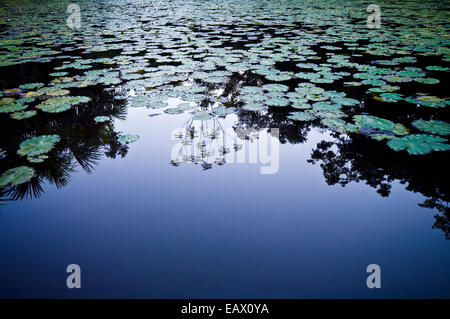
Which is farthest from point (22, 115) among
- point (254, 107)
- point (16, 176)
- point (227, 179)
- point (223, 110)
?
point (254, 107)

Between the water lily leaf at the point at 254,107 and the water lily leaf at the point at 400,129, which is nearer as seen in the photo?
the water lily leaf at the point at 400,129

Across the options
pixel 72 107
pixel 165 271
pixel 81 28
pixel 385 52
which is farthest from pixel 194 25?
pixel 165 271

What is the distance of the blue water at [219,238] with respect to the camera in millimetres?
1061

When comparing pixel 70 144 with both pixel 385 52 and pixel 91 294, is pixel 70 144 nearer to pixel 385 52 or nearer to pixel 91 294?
pixel 91 294

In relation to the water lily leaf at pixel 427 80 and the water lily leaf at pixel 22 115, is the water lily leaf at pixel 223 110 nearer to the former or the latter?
the water lily leaf at pixel 22 115

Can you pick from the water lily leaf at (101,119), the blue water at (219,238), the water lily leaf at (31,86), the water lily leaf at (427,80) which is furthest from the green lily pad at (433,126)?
the water lily leaf at (31,86)

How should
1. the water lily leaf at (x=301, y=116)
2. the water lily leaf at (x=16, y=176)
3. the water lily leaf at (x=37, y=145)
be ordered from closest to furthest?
the water lily leaf at (x=16, y=176)
the water lily leaf at (x=37, y=145)
the water lily leaf at (x=301, y=116)

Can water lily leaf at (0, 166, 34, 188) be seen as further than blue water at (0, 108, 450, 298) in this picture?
Yes

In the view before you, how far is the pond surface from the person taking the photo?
1.11 m

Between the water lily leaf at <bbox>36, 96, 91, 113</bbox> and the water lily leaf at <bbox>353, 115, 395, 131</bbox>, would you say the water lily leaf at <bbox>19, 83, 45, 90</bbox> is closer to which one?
the water lily leaf at <bbox>36, 96, 91, 113</bbox>

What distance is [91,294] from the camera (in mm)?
1036

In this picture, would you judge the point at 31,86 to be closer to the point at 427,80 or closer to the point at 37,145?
the point at 37,145

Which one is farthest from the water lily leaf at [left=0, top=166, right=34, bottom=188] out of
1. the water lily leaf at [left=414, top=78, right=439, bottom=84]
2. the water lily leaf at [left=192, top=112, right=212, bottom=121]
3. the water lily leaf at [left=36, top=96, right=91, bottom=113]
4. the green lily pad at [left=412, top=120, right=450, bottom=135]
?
the water lily leaf at [left=414, top=78, right=439, bottom=84]
